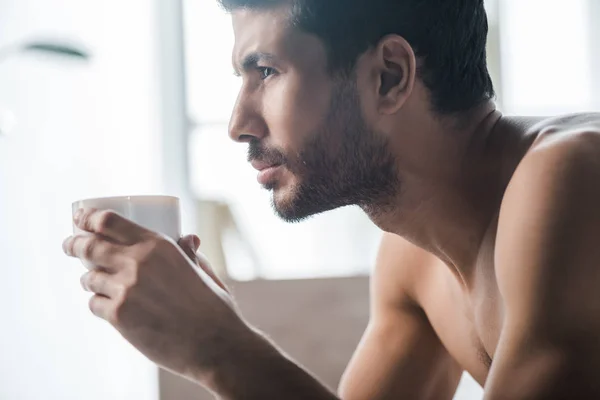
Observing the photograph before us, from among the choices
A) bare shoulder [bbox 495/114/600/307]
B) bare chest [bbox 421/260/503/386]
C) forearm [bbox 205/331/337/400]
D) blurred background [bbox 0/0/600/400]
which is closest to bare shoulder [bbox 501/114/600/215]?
bare shoulder [bbox 495/114/600/307]

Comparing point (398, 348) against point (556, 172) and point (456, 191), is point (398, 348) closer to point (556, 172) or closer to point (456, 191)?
point (456, 191)

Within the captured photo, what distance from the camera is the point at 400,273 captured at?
1111mm

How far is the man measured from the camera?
66 cm

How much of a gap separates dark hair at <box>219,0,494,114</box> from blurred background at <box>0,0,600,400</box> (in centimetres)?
76

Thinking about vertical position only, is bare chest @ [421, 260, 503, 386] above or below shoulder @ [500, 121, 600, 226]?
below

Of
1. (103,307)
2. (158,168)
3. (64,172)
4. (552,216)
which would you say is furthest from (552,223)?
(158,168)

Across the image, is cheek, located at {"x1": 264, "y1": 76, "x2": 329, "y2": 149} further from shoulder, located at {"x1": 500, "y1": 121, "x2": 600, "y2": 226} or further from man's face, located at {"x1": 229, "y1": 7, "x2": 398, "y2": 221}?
shoulder, located at {"x1": 500, "y1": 121, "x2": 600, "y2": 226}

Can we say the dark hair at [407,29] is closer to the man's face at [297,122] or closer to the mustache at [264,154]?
the man's face at [297,122]

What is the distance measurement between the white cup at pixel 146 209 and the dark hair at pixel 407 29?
0.31 metres

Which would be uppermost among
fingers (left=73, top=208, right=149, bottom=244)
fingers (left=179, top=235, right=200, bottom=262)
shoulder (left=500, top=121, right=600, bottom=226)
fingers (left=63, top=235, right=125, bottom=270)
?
shoulder (left=500, top=121, right=600, bottom=226)

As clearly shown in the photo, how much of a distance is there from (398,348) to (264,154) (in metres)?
0.39

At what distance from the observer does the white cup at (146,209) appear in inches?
27.3

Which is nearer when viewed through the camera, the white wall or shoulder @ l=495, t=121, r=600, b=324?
shoulder @ l=495, t=121, r=600, b=324

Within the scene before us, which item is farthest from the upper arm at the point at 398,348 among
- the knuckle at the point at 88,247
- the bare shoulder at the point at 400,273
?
the knuckle at the point at 88,247
